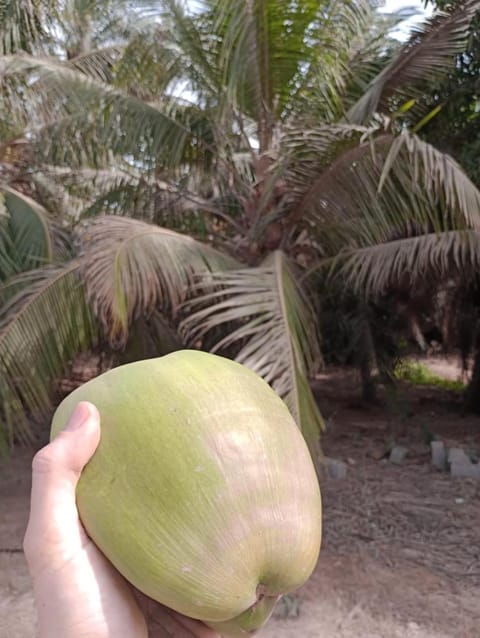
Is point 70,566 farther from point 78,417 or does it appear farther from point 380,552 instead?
point 380,552

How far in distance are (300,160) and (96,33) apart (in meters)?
4.02

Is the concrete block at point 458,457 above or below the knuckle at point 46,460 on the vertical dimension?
below

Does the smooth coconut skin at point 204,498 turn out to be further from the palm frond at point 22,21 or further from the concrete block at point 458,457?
the palm frond at point 22,21

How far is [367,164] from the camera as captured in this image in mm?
3645

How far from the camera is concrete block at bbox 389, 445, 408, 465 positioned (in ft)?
17.3

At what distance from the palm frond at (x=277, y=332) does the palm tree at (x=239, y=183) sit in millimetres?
12

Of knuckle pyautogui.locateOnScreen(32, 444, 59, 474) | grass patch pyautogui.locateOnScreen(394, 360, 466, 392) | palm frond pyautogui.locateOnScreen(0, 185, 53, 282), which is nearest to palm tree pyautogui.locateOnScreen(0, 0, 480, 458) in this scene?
palm frond pyautogui.locateOnScreen(0, 185, 53, 282)

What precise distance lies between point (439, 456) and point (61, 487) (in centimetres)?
439

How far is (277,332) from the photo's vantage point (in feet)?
10.2

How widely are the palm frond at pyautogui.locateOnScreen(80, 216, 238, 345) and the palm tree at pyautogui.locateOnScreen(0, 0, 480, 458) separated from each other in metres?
0.01

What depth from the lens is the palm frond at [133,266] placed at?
317cm

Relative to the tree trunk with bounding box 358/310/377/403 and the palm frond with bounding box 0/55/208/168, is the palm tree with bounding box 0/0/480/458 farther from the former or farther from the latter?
the tree trunk with bounding box 358/310/377/403

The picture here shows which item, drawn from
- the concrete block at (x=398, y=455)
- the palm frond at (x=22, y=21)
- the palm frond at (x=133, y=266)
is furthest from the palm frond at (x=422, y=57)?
the palm frond at (x=22, y=21)

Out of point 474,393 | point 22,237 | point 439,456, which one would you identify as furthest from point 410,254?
point 474,393
